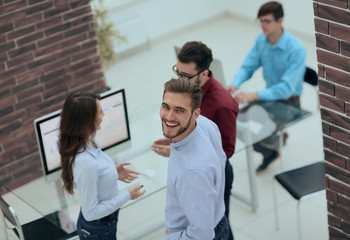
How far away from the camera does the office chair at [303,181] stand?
3.98m

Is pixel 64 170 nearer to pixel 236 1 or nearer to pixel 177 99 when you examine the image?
pixel 177 99

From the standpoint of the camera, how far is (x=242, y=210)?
15.5ft

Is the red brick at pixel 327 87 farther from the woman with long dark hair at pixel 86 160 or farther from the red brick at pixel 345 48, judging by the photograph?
the woman with long dark hair at pixel 86 160

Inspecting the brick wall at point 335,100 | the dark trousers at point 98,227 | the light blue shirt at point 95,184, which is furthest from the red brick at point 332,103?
the dark trousers at point 98,227

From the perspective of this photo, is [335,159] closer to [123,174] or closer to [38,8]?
[123,174]

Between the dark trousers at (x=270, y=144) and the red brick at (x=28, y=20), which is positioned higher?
the red brick at (x=28, y=20)

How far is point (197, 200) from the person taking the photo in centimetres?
274

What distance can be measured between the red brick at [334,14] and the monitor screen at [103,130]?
1.54 meters

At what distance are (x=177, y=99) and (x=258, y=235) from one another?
190 centimetres

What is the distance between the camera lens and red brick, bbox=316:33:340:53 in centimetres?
306

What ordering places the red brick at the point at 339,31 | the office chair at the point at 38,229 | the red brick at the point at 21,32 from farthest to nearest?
1. the red brick at the point at 21,32
2. the office chair at the point at 38,229
3. the red brick at the point at 339,31

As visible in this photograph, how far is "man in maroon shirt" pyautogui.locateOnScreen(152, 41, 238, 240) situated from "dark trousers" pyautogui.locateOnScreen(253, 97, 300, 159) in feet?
3.86

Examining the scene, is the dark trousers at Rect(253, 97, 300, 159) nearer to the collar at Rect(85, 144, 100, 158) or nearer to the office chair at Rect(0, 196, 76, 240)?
Answer: the office chair at Rect(0, 196, 76, 240)

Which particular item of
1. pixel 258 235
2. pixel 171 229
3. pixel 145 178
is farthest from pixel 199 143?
pixel 258 235
